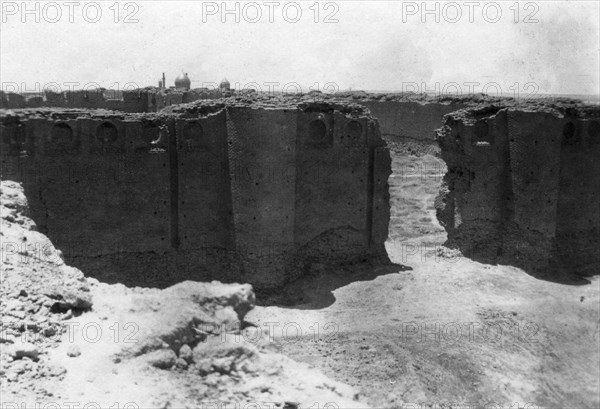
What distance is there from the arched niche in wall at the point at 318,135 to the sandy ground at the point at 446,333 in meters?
4.29

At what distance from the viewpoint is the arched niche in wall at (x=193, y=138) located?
19422 millimetres

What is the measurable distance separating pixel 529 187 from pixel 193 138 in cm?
1160

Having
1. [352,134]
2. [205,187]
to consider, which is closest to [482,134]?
[352,134]

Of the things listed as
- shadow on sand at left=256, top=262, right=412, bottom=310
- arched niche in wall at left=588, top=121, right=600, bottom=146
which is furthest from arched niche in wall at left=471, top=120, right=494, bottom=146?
shadow on sand at left=256, top=262, right=412, bottom=310

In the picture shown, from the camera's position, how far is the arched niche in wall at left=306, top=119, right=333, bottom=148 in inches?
831

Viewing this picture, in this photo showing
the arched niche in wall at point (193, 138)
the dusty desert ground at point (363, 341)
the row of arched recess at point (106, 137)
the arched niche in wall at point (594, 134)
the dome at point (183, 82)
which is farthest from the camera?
the dome at point (183, 82)

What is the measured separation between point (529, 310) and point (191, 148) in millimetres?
11191

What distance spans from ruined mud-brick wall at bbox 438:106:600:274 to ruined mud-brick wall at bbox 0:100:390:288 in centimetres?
348

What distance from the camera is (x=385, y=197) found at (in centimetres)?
2209

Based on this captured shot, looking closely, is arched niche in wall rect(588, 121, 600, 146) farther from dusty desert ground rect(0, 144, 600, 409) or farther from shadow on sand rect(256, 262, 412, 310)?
shadow on sand rect(256, 262, 412, 310)

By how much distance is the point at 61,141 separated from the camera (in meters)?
17.8

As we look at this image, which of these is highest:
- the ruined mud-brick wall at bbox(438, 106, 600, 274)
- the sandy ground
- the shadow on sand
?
the ruined mud-brick wall at bbox(438, 106, 600, 274)

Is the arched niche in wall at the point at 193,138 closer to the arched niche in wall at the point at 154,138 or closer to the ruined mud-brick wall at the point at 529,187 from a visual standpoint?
the arched niche in wall at the point at 154,138

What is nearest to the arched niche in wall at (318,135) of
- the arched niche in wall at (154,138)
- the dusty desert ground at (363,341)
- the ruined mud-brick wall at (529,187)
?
the dusty desert ground at (363,341)
